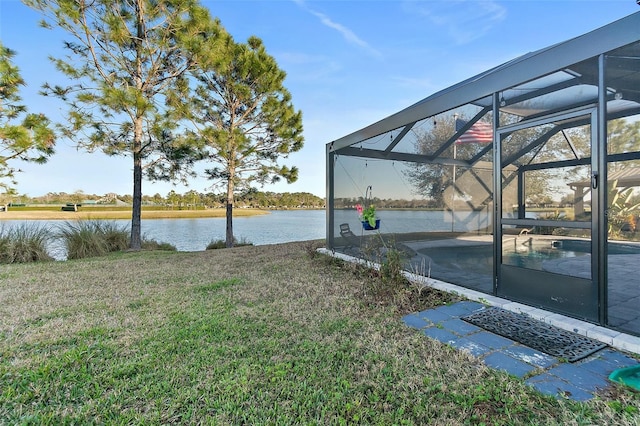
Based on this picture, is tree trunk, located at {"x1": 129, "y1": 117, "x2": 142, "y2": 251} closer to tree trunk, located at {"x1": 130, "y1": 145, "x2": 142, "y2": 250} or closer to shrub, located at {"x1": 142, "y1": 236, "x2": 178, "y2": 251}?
tree trunk, located at {"x1": 130, "y1": 145, "x2": 142, "y2": 250}

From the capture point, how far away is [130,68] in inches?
291

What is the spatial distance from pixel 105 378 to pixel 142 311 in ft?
3.91

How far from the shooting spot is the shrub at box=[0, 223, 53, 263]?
5645 mm

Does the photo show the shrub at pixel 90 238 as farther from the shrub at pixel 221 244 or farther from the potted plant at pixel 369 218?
the potted plant at pixel 369 218

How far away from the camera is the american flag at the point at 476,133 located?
3402mm

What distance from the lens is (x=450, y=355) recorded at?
6.47ft

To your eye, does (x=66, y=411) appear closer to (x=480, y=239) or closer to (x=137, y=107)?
(x=480, y=239)

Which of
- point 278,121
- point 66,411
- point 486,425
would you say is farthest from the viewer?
point 278,121

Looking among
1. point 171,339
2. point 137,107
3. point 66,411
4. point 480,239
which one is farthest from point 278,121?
point 66,411

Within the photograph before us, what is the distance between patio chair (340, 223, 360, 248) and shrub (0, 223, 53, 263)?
19.2ft

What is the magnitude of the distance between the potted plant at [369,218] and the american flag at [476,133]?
176 cm

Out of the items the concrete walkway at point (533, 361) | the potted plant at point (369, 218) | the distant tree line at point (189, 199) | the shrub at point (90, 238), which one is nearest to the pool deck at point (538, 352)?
the concrete walkway at point (533, 361)

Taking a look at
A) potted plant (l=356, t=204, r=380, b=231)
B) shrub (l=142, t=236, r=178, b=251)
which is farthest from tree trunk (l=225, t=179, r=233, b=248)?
potted plant (l=356, t=204, r=380, b=231)

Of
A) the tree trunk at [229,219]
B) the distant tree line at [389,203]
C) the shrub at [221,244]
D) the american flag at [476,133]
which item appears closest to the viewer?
the american flag at [476,133]
